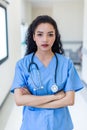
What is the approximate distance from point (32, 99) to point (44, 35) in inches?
12.3

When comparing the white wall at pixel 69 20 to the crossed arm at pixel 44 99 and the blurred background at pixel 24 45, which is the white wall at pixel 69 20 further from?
the crossed arm at pixel 44 99

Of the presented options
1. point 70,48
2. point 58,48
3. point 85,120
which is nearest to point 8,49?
point 85,120

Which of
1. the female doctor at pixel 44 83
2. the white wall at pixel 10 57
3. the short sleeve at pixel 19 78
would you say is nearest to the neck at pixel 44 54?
the female doctor at pixel 44 83

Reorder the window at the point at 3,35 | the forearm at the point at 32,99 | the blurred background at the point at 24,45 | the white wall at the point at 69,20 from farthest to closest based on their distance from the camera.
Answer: the white wall at the point at 69,20
the window at the point at 3,35
the blurred background at the point at 24,45
the forearm at the point at 32,99

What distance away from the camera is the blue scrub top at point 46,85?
105 centimetres

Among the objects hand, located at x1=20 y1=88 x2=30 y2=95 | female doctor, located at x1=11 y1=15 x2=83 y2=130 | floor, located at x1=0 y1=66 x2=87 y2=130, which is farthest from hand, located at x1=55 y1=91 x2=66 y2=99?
floor, located at x1=0 y1=66 x2=87 y2=130

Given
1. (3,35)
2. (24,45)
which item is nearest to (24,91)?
(3,35)

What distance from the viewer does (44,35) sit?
103 cm

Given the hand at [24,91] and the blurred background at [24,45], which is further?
the blurred background at [24,45]

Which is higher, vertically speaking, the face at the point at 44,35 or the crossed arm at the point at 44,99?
the face at the point at 44,35

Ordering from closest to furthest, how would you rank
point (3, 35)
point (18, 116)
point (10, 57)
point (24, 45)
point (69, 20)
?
1. point (18, 116)
2. point (3, 35)
3. point (24, 45)
4. point (10, 57)
5. point (69, 20)

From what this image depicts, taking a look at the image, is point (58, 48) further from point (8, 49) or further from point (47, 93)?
point (8, 49)

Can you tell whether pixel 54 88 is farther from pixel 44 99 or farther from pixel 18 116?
pixel 18 116

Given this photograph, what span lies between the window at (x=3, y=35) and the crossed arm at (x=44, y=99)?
2287 millimetres
